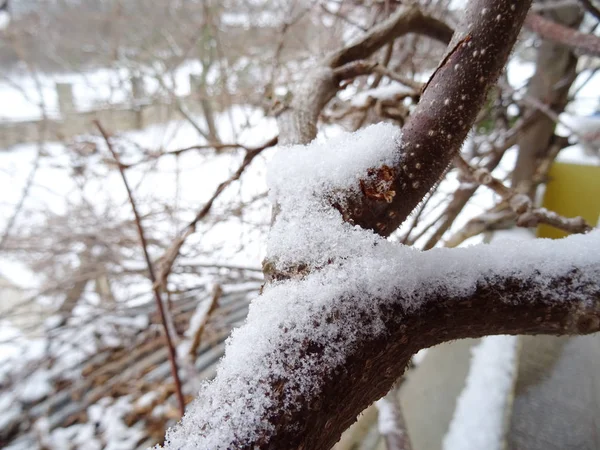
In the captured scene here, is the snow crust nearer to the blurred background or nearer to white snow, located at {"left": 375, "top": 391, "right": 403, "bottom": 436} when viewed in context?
the blurred background

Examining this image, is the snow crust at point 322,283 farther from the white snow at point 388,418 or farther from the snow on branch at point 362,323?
the white snow at point 388,418

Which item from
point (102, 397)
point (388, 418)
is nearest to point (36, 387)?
point (102, 397)

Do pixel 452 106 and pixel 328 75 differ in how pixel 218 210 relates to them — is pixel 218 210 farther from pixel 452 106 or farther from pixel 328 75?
pixel 452 106

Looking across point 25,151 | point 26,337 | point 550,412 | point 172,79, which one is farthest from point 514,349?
point 25,151

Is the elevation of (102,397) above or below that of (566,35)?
below

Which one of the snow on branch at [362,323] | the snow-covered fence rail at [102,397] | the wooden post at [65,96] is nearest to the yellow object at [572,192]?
the snow on branch at [362,323]

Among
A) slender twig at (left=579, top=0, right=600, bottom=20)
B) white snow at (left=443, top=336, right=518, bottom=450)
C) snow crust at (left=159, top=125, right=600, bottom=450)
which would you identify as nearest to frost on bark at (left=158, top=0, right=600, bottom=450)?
snow crust at (left=159, top=125, right=600, bottom=450)

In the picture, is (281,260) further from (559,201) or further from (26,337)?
(26,337)
